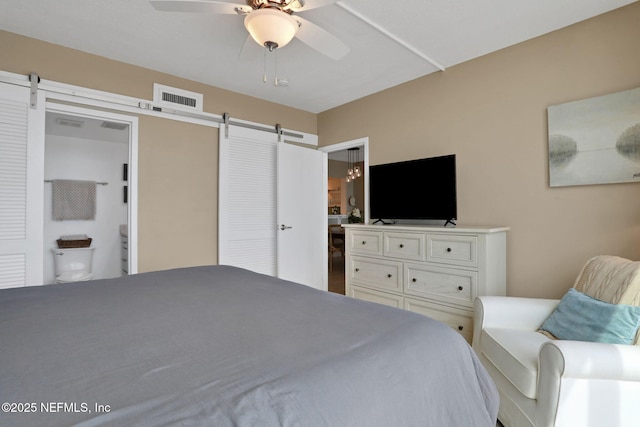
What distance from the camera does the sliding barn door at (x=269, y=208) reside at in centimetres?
373

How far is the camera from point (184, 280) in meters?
1.79

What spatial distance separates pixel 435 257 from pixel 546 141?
4.11 ft

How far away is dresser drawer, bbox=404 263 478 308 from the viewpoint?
2.53 metres

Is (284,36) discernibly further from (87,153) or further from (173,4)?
(87,153)

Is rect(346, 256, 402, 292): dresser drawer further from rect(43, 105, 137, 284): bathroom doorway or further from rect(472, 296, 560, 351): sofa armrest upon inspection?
rect(43, 105, 137, 284): bathroom doorway

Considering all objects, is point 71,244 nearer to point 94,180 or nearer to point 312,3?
point 94,180

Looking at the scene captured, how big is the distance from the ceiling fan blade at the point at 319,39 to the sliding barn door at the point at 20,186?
2335 millimetres

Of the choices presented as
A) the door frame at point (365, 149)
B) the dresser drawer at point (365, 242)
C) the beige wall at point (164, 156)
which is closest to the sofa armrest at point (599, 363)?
the dresser drawer at point (365, 242)

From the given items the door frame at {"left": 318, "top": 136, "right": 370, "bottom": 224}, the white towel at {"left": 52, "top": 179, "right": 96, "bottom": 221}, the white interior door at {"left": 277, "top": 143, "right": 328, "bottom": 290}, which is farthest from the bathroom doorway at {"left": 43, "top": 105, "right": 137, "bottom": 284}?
the door frame at {"left": 318, "top": 136, "right": 370, "bottom": 224}

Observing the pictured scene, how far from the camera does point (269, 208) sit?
161 inches

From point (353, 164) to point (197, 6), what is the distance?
7651 millimetres

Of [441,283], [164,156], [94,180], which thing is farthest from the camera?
[94,180]

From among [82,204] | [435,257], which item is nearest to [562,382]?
[435,257]

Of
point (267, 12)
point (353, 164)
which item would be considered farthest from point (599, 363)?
point (353, 164)
